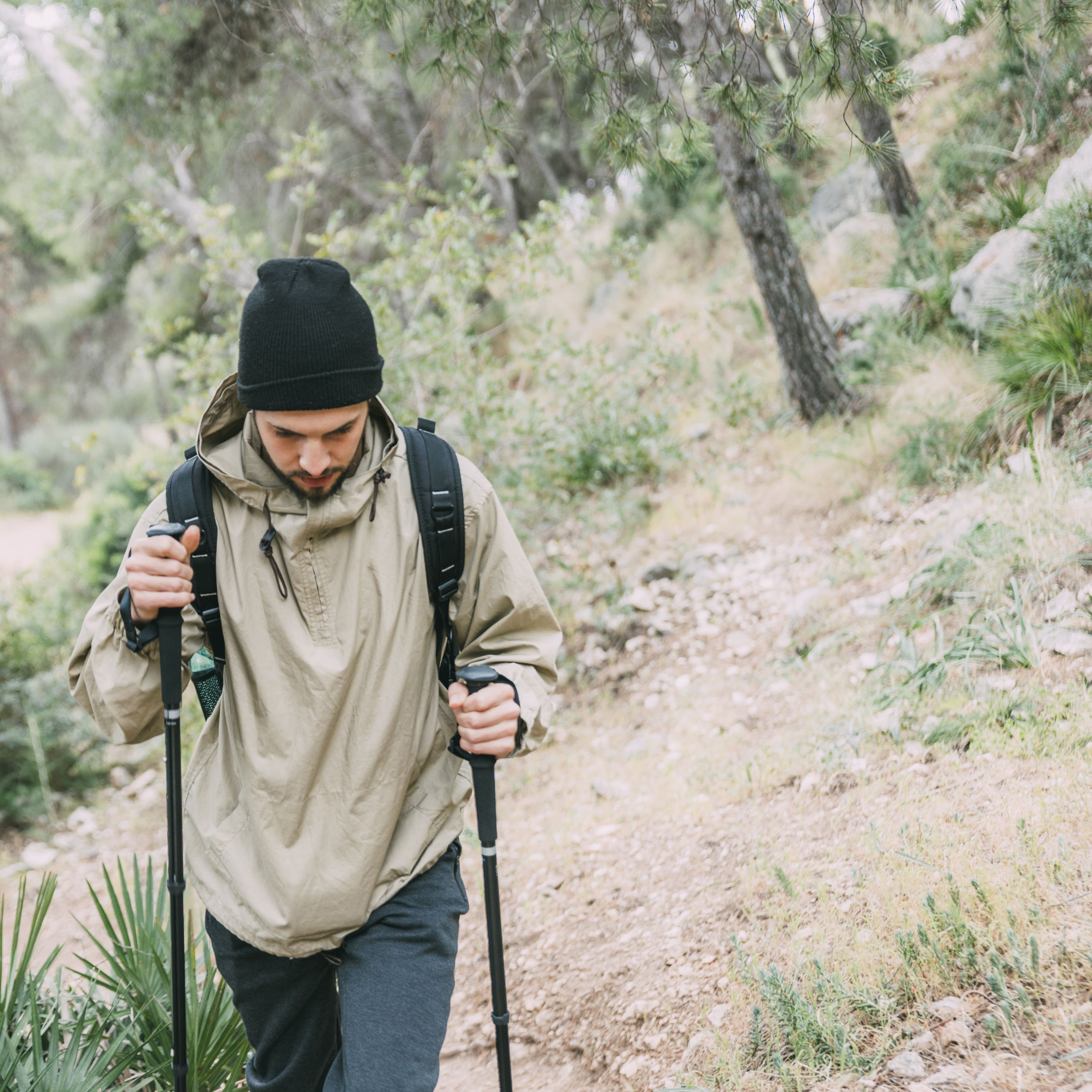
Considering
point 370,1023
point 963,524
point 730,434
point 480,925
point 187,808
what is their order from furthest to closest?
1. point 730,434
2. point 963,524
3. point 480,925
4. point 187,808
5. point 370,1023

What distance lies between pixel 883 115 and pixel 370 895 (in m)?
9.81

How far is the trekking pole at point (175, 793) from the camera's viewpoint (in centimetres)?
207

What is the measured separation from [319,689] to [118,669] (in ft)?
1.57

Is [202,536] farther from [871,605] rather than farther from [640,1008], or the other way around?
[871,605]

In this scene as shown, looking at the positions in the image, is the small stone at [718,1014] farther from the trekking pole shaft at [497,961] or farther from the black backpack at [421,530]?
the black backpack at [421,530]

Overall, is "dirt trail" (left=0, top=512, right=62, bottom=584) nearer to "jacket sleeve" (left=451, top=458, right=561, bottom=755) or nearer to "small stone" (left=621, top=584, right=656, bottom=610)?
"small stone" (left=621, top=584, right=656, bottom=610)

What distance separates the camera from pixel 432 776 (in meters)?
2.28

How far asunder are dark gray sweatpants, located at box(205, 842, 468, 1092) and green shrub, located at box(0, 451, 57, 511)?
25.6 meters

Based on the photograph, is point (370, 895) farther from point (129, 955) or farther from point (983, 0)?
point (983, 0)

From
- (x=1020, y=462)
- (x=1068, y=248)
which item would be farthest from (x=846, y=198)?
(x=1020, y=462)

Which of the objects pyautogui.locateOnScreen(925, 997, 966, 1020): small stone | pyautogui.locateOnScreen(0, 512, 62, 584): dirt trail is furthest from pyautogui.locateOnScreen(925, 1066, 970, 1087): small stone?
pyautogui.locateOnScreen(0, 512, 62, 584): dirt trail

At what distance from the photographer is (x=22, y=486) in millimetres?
25094

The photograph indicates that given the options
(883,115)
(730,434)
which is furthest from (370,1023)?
Result: (883,115)

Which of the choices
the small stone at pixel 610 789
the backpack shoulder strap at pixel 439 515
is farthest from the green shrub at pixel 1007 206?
the backpack shoulder strap at pixel 439 515
